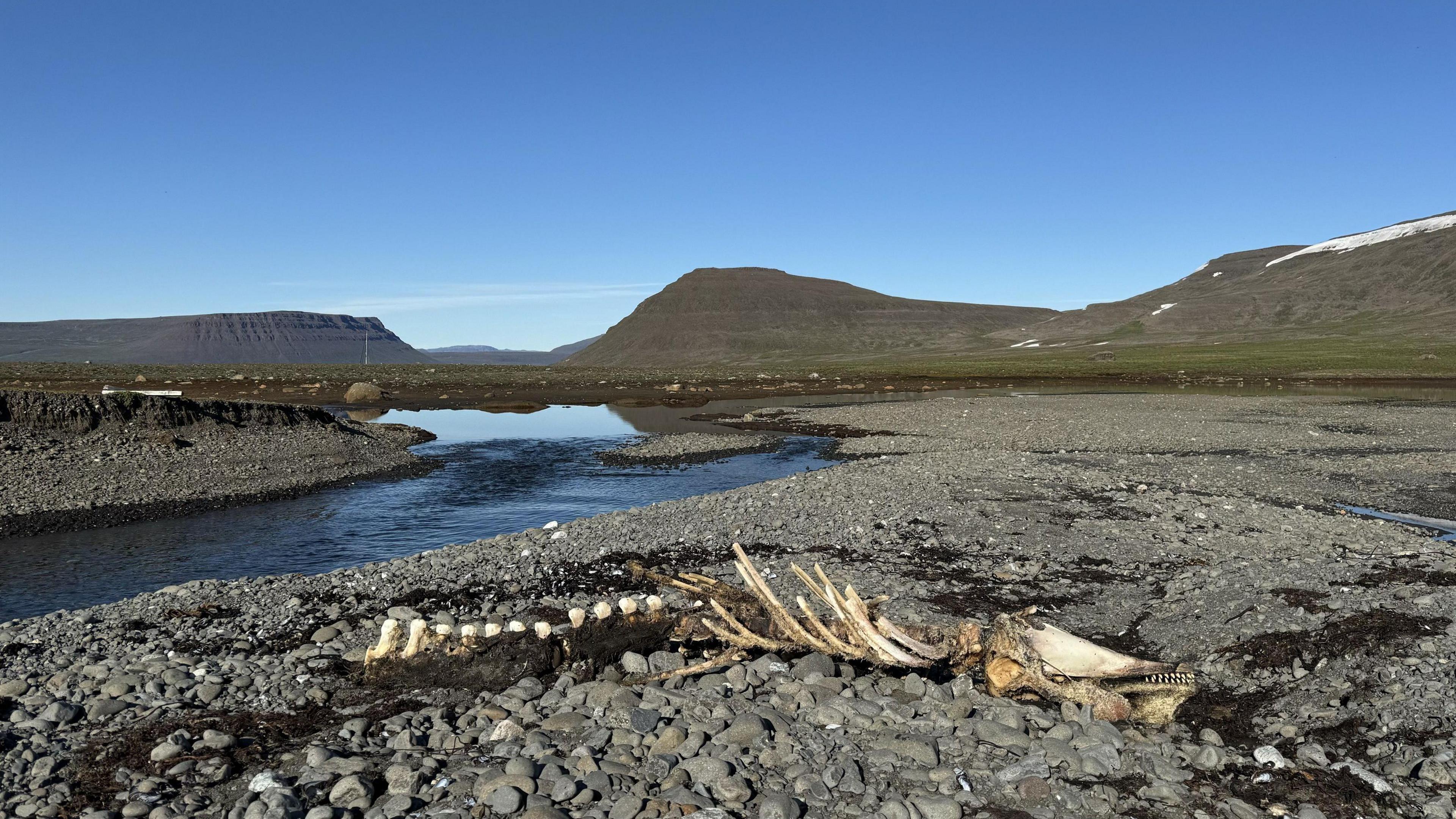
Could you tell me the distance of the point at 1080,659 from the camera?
28.3 ft

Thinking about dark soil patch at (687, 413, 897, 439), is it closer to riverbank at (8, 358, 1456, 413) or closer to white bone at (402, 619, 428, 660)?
riverbank at (8, 358, 1456, 413)

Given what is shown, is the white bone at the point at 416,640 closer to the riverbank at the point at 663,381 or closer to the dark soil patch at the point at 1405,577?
the dark soil patch at the point at 1405,577

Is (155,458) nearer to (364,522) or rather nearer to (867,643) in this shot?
(364,522)

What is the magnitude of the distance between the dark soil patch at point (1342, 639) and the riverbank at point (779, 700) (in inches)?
1.8

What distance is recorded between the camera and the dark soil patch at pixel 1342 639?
9109 millimetres

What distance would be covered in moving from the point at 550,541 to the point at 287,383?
84495 mm

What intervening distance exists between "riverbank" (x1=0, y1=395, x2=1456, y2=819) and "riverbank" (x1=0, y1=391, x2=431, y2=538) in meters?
11.1

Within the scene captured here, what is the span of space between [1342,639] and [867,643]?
5.15 meters

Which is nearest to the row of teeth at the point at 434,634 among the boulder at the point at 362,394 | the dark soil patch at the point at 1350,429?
the dark soil patch at the point at 1350,429

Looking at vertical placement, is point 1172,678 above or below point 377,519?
above

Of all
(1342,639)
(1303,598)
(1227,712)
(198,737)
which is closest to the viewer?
(198,737)

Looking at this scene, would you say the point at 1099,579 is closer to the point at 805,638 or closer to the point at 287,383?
the point at 805,638

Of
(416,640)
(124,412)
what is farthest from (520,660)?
(124,412)

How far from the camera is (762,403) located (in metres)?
68.9
